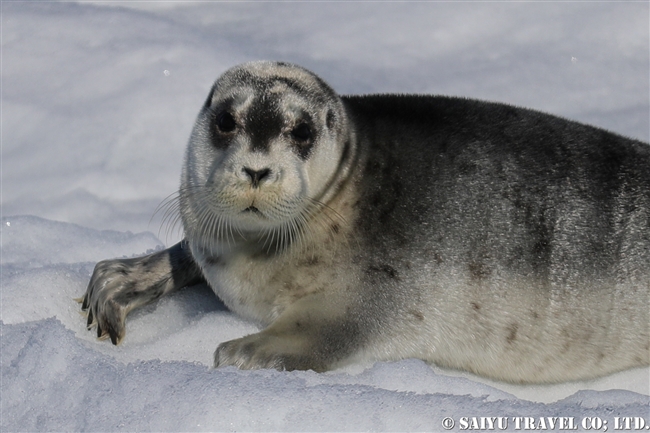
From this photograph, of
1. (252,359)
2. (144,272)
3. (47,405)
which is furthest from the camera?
(144,272)

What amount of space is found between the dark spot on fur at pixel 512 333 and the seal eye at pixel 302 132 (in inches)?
44.5

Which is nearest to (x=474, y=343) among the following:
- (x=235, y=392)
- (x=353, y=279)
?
(x=353, y=279)

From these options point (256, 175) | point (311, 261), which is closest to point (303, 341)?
point (311, 261)

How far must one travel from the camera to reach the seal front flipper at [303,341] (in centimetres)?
315

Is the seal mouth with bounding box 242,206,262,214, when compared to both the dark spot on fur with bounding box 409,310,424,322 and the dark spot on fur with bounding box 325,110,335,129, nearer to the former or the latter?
the dark spot on fur with bounding box 325,110,335,129

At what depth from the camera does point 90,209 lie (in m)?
7.30

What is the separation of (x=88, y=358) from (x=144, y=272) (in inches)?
42.4

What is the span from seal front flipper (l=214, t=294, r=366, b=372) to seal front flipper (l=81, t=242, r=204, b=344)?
755 millimetres

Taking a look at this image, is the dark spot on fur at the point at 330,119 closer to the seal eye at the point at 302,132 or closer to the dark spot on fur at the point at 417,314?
the seal eye at the point at 302,132

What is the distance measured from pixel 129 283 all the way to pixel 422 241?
136 cm

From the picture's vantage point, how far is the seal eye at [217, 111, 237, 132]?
3.46 meters

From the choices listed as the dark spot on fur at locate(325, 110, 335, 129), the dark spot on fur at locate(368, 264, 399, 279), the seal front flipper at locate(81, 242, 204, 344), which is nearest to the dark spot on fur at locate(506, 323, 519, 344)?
the dark spot on fur at locate(368, 264, 399, 279)

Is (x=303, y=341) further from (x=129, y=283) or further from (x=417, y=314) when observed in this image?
(x=129, y=283)

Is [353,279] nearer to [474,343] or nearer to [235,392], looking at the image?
[474,343]
